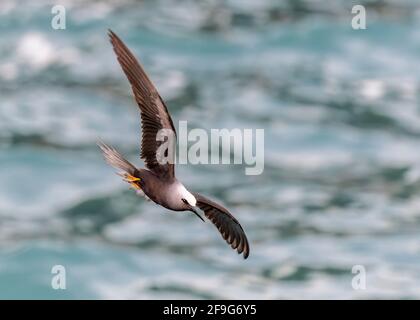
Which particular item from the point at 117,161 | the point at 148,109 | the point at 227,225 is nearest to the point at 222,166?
the point at 227,225

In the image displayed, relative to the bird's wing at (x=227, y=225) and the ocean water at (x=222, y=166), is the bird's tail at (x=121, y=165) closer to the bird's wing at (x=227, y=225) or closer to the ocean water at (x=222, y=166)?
the bird's wing at (x=227, y=225)

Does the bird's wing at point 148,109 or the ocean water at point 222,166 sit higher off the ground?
the ocean water at point 222,166

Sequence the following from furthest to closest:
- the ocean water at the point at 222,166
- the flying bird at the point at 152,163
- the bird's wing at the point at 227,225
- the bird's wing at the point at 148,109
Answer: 1. the ocean water at the point at 222,166
2. the bird's wing at the point at 227,225
3. the bird's wing at the point at 148,109
4. the flying bird at the point at 152,163

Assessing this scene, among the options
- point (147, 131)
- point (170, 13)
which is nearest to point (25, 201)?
point (170, 13)

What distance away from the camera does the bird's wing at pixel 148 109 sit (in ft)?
10.9

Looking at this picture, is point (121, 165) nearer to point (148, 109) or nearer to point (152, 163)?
point (152, 163)

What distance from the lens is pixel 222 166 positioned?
15844mm

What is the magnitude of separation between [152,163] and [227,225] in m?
0.41

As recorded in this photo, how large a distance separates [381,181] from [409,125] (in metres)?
1.45

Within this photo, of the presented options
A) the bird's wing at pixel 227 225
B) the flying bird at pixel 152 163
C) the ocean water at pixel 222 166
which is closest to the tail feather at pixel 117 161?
the flying bird at pixel 152 163

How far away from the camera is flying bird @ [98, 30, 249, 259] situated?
319 cm

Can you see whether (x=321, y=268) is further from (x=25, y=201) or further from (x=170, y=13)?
(x=170, y=13)

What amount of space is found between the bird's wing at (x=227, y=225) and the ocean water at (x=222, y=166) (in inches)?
342

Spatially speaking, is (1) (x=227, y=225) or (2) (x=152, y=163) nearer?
(2) (x=152, y=163)
